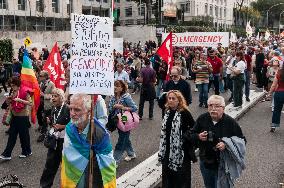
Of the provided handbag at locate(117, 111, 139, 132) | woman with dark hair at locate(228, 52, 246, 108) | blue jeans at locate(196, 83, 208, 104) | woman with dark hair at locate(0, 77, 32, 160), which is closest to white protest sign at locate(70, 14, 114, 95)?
handbag at locate(117, 111, 139, 132)

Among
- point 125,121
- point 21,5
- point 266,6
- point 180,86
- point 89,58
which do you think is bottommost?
point 125,121

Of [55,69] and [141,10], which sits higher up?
[141,10]

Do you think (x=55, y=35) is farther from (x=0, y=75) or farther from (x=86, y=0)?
(x=86, y=0)

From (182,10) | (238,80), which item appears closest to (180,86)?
(238,80)

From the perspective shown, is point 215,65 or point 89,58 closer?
point 89,58

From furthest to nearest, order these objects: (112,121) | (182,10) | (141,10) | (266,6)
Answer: (266,6)
(141,10)
(182,10)
(112,121)

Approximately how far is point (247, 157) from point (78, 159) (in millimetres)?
4753

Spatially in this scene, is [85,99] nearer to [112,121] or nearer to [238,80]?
[112,121]

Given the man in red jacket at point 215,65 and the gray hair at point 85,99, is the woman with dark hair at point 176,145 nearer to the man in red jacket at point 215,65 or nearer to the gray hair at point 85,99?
the gray hair at point 85,99

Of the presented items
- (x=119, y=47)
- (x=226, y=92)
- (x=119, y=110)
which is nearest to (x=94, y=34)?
(x=119, y=110)

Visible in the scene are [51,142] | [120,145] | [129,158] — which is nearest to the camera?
[51,142]

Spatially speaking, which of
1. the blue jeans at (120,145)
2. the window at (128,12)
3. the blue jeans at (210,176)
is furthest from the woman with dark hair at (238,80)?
the window at (128,12)

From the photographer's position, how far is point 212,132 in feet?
16.8

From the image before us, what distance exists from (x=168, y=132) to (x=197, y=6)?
65286 millimetres
